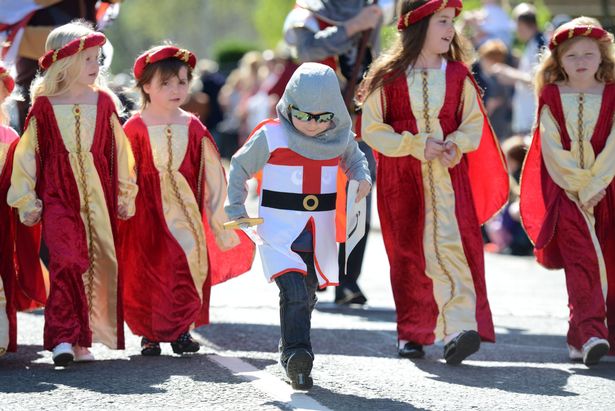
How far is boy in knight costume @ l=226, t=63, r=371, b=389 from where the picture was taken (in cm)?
610

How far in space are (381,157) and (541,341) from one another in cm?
150

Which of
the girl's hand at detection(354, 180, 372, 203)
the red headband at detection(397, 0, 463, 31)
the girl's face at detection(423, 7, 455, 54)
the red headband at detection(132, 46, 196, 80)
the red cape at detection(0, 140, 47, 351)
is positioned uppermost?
the red headband at detection(397, 0, 463, 31)

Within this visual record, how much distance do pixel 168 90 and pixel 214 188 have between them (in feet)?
1.82

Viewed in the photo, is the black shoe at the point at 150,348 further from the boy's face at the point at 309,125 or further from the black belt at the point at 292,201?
the boy's face at the point at 309,125

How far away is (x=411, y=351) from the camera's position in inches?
278

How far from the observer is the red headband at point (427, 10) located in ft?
23.2

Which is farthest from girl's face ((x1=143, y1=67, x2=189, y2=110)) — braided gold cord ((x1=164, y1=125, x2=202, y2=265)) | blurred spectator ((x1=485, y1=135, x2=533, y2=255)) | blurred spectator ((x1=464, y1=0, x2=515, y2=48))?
blurred spectator ((x1=464, y1=0, x2=515, y2=48))

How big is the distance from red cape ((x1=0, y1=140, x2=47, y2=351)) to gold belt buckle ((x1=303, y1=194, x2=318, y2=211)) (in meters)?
1.61

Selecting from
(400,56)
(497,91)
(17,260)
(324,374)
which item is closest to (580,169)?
(400,56)

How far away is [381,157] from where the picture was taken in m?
7.26

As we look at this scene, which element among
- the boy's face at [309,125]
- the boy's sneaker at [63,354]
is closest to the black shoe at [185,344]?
the boy's sneaker at [63,354]

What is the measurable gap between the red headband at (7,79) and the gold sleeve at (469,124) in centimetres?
224

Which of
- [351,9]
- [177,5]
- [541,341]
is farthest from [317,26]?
[177,5]

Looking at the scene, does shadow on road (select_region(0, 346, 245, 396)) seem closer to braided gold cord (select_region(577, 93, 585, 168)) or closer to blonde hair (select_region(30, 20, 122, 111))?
blonde hair (select_region(30, 20, 122, 111))
